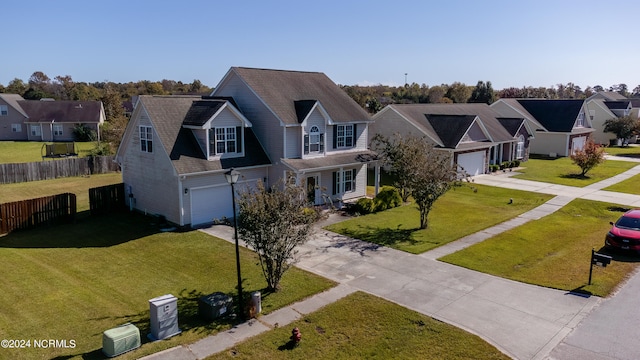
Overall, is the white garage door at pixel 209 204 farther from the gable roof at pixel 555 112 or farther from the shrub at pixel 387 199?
the gable roof at pixel 555 112

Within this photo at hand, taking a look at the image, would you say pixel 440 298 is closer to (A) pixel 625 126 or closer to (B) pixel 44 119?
A: (A) pixel 625 126

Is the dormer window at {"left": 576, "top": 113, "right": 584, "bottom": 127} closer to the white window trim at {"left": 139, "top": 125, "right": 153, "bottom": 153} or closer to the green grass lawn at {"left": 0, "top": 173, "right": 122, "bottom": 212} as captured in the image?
the white window trim at {"left": 139, "top": 125, "right": 153, "bottom": 153}

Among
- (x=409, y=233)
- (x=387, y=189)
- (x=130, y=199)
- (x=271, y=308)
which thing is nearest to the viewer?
Result: (x=271, y=308)

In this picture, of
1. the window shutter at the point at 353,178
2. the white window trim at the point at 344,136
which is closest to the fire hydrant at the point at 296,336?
the white window trim at the point at 344,136

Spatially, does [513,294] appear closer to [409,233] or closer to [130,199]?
[409,233]

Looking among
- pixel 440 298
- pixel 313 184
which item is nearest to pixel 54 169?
pixel 313 184

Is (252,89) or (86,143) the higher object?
(252,89)

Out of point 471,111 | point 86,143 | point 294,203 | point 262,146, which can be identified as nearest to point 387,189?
point 262,146
